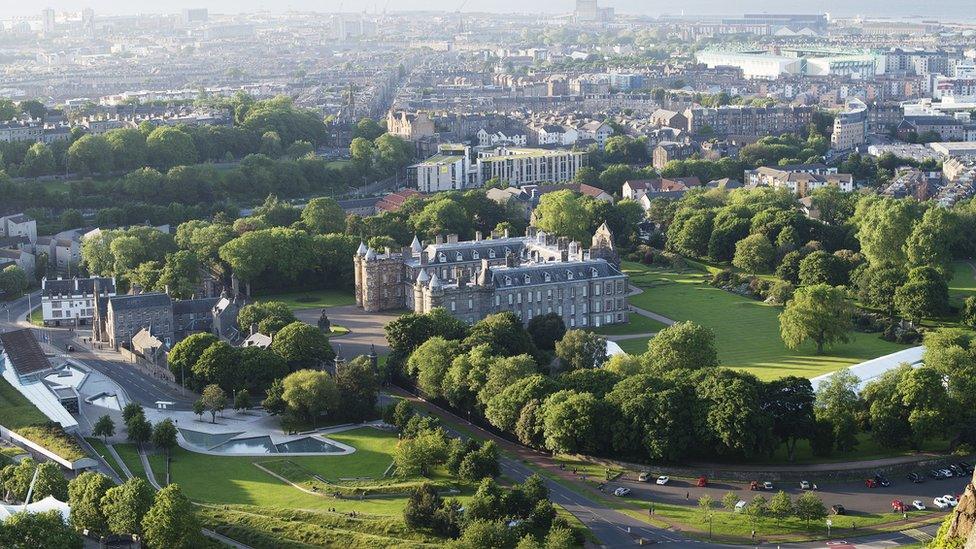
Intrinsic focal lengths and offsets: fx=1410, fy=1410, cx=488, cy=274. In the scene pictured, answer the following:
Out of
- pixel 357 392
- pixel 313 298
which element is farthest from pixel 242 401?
pixel 313 298

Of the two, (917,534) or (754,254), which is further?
(754,254)

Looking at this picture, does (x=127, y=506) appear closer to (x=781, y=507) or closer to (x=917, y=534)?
(x=781, y=507)

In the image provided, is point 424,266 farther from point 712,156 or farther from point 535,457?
point 712,156

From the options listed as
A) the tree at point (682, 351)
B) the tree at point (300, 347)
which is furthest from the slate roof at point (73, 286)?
the tree at point (682, 351)

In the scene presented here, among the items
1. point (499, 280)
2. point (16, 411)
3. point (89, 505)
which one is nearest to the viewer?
point (89, 505)

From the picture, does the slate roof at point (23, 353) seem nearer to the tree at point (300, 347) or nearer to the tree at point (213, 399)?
the tree at point (213, 399)

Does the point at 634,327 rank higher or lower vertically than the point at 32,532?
lower

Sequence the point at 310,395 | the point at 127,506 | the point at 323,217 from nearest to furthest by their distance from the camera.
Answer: the point at 127,506 < the point at 310,395 < the point at 323,217

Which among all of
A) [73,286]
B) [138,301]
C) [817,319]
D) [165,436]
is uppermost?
[138,301]
